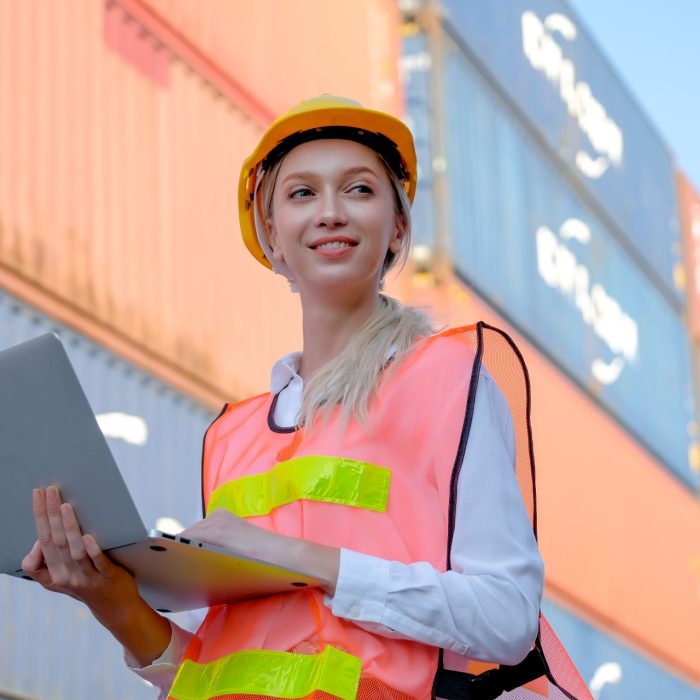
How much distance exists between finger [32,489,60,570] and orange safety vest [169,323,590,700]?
324mm

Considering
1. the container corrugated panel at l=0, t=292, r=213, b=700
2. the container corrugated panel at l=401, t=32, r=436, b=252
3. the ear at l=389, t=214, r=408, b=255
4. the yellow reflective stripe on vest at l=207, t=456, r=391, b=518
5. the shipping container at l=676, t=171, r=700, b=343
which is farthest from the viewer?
the shipping container at l=676, t=171, r=700, b=343

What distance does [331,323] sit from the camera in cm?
269

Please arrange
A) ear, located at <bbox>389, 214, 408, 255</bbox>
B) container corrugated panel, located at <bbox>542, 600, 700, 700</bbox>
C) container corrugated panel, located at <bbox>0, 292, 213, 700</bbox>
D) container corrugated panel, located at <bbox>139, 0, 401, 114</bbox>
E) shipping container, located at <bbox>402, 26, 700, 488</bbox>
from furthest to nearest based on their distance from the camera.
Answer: shipping container, located at <bbox>402, 26, 700, 488</bbox> < container corrugated panel, located at <bbox>542, 600, 700, 700</bbox> < container corrugated panel, located at <bbox>139, 0, 401, 114</bbox> < container corrugated panel, located at <bbox>0, 292, 213, 700</bbox> < ear, located at <bbox>389, 214, 408, 255</bbox>

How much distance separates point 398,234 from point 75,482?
90 cm

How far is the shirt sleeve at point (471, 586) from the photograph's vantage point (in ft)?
7.27

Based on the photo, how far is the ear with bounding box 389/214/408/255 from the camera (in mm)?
2789

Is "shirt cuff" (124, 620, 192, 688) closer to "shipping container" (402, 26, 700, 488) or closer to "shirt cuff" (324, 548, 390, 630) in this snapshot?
"shirt cuff" (324, 548, 390, 630)

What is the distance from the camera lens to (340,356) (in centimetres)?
257

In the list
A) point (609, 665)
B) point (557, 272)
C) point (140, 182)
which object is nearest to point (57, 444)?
point (140, 182)

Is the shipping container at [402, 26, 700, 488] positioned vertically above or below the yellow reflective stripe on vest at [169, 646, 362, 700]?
above

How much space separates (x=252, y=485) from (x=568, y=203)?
47.0 ft

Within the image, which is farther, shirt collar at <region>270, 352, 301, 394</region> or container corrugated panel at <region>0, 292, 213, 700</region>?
container corrugated panel at <region>0, 292, 213, 700</region>

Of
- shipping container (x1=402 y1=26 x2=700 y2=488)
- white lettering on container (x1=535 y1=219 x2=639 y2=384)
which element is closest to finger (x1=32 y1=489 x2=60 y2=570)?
shipping container (x1=402 y1=26 x2=700 y2=488)

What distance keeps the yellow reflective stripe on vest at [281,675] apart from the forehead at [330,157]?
0.90 m
